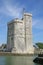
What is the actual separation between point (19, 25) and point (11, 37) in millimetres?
7150

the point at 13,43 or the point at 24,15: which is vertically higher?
the point at 24,15

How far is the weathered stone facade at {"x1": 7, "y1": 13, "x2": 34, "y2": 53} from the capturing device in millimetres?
101000

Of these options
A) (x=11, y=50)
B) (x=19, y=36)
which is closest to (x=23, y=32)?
(x=19, y=36)

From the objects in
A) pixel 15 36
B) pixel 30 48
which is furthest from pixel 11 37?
pixel 30 48

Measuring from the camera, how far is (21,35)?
4048 inches

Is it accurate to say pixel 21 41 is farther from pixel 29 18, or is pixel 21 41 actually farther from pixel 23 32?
pixel 29 18

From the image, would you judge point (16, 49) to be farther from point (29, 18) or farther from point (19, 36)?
point (29, 18)

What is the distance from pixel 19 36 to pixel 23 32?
3.32 meters

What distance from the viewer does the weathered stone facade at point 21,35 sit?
331ft

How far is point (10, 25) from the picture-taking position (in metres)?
105

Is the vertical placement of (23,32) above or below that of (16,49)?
above

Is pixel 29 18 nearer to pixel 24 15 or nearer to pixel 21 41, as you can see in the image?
pixel 24 15

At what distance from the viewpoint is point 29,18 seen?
340 feet

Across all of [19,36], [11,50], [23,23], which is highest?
[23,23]
